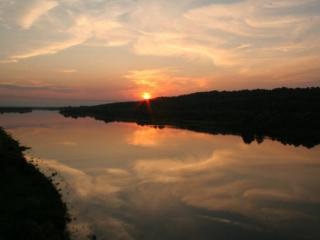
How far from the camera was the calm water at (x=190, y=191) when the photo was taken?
20.6 meters

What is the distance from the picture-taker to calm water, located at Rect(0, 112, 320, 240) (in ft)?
67.5

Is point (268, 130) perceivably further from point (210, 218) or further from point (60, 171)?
point (210, 218)

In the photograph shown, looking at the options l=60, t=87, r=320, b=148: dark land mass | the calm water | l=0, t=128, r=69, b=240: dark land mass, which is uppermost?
l=60, t=87, r=320, b=148: dark land mass

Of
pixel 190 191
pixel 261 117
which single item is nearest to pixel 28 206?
pixel 190 191

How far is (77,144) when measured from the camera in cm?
5944

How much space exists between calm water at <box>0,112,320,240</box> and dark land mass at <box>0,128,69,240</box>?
124 centimetres

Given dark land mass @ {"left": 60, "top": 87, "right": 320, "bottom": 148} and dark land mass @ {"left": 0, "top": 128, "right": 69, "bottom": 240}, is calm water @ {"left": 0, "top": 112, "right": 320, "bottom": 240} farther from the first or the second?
dark land mass @ {"left": 60, "top": 87, "right": 320, "bottom": 148}

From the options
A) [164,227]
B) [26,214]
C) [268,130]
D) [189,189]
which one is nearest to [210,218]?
[164,227]

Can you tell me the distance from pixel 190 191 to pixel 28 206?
1226 centimetres

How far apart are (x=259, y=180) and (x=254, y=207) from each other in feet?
27.9

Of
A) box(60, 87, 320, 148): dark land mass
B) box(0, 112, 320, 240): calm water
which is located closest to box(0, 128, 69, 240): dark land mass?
box(0, 112, 320, 240): calm water

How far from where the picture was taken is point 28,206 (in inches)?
811

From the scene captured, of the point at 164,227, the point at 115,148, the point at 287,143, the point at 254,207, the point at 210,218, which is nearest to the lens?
the point at 164,227

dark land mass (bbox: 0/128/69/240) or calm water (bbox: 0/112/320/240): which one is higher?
dark land mass (bbox: 0/128/69/240)
